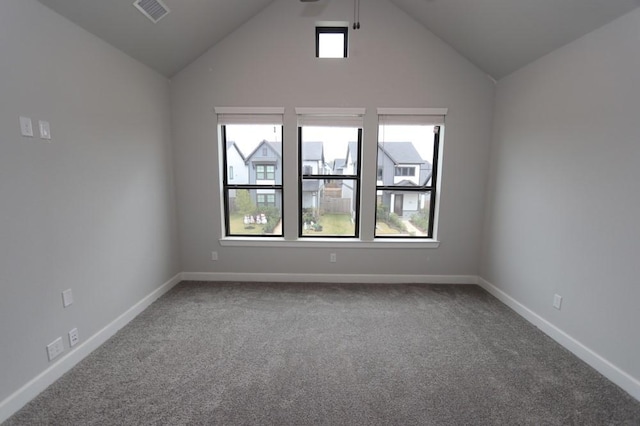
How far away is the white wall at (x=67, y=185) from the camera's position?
5.23 ft

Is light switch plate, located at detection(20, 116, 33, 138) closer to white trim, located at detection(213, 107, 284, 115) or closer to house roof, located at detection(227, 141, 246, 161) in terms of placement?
white trim, located at detection(213, 107, 284, 115)

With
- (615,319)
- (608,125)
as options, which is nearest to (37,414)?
(615,319)

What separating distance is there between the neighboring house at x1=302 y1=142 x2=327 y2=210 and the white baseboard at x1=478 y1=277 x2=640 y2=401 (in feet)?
8.04

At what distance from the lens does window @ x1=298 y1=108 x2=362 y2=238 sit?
3.39 metres

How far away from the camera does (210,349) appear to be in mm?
2174

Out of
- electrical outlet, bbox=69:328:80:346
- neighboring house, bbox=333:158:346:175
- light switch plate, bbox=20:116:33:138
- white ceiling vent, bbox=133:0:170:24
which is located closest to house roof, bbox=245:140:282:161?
neighboring house, bbox=333:158:346:175

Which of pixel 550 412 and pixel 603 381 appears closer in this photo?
pixel 550 412

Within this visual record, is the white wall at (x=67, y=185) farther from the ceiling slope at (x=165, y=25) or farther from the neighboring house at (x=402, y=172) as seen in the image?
the neighboring house at (x=402, y=172)

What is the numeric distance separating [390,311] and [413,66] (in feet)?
9.21

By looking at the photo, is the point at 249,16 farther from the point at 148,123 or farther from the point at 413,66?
the point at 413,66

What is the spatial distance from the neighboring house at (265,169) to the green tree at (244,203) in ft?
0.24

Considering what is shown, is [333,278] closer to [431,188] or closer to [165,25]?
[431,188]

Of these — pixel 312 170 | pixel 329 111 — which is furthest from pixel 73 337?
pixel 329 111

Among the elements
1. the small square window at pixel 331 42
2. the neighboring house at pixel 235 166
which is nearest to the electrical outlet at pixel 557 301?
the small square window at pixel 331 42
